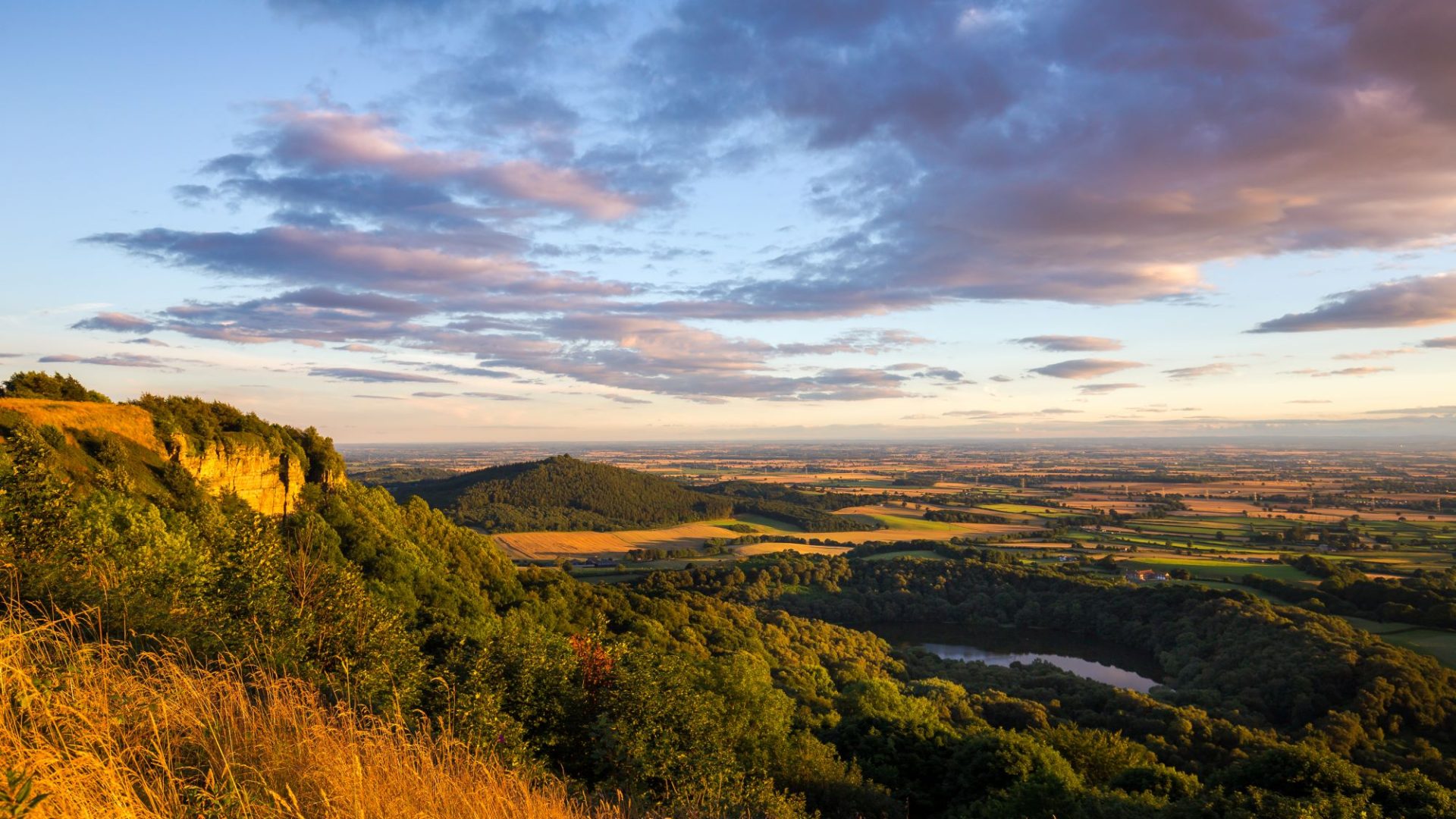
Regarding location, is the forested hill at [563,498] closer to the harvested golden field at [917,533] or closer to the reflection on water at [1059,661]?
the harvested golden field at [917,533]

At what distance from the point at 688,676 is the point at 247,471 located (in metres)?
29.3

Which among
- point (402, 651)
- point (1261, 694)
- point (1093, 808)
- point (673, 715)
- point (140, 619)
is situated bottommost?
point (1261, 694)

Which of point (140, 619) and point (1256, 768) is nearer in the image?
point (140, 619)

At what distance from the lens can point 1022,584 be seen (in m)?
101

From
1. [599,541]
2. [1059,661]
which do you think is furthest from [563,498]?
[1059,661]

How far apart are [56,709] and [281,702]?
5.98 feet

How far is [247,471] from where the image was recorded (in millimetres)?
40500

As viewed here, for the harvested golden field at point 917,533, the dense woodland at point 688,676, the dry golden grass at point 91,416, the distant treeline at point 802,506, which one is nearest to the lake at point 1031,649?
the dense woodland at point 688,676

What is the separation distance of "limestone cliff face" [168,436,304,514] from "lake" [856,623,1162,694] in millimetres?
64497

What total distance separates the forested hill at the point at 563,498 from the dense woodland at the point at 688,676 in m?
68.5

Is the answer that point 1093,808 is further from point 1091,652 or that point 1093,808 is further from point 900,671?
point 1091,652

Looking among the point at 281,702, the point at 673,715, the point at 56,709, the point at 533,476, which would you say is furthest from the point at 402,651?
the point at 533,476

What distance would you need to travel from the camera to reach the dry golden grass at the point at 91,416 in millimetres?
30031

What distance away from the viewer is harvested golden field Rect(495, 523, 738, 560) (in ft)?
365
